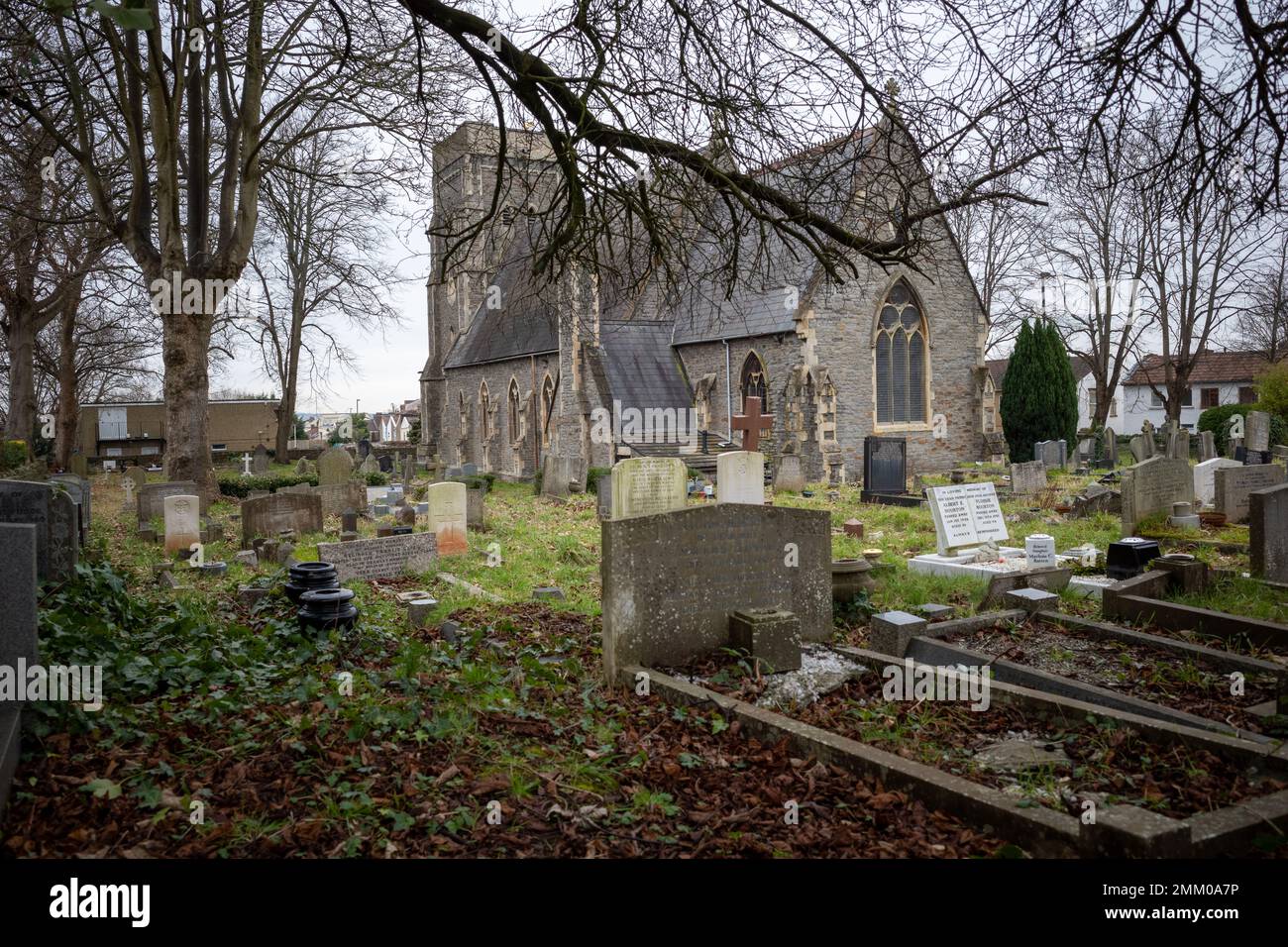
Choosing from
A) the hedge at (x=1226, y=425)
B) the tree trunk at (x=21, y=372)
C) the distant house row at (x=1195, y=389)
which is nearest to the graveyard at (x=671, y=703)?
the tree trunk at (x=21, y=372)

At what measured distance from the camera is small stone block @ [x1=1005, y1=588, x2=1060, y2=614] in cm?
786

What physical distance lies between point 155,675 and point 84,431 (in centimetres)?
4704

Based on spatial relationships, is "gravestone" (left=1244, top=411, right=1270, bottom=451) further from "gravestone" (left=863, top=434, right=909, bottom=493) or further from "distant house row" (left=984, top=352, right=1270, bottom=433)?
"distant house row" (left=984, top=352, right=1270, bottom=433)

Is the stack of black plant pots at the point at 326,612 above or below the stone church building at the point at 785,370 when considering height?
below

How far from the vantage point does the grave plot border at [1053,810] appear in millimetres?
3471

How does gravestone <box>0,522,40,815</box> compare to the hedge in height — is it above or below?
below

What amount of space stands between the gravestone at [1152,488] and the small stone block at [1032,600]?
4962 millimetres

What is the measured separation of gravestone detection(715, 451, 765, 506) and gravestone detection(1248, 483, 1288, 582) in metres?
7.19

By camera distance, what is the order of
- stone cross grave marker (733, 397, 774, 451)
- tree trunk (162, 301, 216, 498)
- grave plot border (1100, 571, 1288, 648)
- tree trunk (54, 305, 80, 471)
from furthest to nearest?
1. tree trunk (54, 305, 80, 471)
2. stone cross grave marker (733, 397, 774, 451)
3. tree trunk (162, 301, 216, 498)
4. grave plot border (1100, 571, 1288, 648)

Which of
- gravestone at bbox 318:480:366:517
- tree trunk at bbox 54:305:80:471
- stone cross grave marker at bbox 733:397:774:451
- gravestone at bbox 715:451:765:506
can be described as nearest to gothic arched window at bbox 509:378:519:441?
tree trunk at bbox 54:305:80:471

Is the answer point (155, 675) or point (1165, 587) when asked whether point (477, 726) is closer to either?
point (155, 675)

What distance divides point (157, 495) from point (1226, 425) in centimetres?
3011

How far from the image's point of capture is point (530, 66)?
19.3 ft

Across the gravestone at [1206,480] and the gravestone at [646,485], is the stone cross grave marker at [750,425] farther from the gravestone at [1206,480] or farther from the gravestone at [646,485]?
the gravestone at [1206,480]
